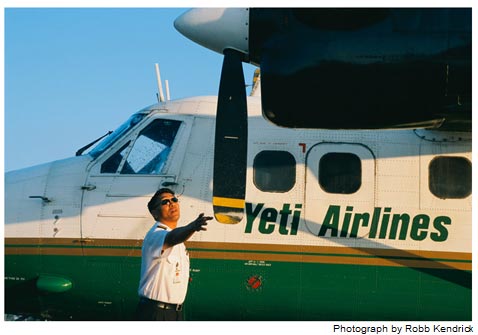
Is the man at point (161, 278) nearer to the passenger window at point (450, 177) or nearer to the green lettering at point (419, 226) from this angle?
the green lettering at point (419, 226)

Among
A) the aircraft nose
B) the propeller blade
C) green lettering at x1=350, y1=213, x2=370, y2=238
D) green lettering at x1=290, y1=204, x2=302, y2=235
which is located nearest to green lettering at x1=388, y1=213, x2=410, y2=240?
green lettering at x1=350, y1=213, x2=370, y2=238

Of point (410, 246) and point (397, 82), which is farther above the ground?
point (397, 82)

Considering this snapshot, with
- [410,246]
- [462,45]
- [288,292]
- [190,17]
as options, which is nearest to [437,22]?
[462,45]

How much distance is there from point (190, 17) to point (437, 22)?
2.90 metres

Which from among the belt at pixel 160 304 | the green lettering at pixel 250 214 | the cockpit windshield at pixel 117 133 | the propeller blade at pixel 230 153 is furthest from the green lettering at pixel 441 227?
the cockpit windshield at pixel 117 133

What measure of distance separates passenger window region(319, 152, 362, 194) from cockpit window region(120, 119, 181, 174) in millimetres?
2260

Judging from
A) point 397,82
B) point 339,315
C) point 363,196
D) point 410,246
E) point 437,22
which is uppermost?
point 437,22

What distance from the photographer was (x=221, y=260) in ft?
34.9

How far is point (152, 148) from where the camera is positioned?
1152 centimetres

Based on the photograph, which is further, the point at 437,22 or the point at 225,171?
the point at 225,171

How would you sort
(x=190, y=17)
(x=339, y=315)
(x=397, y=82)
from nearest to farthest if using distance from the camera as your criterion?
(x=397, y=82), (x=190, y=17), (x=339, y=315)

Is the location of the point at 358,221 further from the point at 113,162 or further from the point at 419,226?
the point at 113,162

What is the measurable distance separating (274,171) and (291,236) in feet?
3.10

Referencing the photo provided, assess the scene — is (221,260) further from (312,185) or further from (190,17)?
(190,17)
